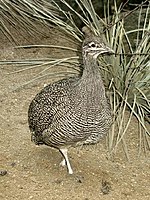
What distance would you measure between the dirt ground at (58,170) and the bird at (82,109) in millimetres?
273

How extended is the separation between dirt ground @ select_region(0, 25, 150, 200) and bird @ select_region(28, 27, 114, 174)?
0.90 feet

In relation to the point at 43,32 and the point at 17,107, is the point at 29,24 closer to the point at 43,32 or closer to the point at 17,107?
the point at 43,32

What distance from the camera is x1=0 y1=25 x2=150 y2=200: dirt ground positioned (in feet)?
11.2

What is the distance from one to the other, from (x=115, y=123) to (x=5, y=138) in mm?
811

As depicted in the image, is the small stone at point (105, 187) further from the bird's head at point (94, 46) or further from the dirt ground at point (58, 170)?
the bird's head at point (94, 46)

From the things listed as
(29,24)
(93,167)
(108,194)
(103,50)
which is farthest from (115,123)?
(29,24)

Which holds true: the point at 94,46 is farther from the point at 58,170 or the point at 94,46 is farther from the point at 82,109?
the point at 58,170

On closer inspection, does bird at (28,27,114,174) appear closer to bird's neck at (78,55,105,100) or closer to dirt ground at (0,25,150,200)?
bird's neck at (78,55,105,100)

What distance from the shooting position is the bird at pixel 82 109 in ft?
10.4

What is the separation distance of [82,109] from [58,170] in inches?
23.7

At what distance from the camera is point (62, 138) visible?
328 cm

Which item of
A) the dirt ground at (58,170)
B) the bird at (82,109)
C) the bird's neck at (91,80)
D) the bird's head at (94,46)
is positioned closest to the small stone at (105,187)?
the dirt ground at (58,170)

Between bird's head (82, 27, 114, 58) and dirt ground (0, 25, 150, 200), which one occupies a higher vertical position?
bird's head (82, 27, 114, 58)

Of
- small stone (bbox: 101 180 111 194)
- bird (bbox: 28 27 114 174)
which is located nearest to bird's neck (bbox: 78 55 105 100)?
bird (bbox: 28 27 114 174)
